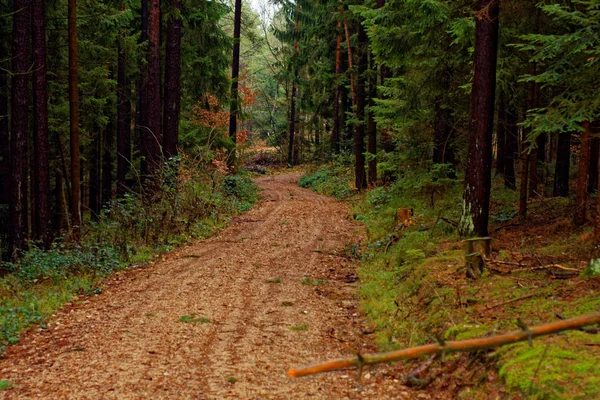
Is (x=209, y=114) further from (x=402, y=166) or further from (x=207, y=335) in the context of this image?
(x=207, y=335)

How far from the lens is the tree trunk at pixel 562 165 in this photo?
13914 mm

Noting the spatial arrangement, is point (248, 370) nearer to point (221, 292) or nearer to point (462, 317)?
point (462, 317)

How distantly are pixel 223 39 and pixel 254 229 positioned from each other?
43.0 ft

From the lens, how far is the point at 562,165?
46.2 ft

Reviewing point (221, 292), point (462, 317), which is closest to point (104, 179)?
point (221, 292)

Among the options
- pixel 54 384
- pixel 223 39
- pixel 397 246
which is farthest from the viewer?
pixel 223 39

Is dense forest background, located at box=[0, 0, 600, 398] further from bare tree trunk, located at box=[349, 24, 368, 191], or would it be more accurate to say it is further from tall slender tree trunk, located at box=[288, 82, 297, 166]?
tall slender tree trunk, located at box=[288, 82, 297, 166]

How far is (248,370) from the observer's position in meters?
5.75

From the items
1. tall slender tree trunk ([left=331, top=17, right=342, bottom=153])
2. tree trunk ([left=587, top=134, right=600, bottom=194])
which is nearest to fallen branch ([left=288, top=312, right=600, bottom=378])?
tree trunk ([left=587, top=134, right=600, bottom=194])

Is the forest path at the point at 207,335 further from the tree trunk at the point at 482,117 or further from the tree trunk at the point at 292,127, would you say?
the tree trunk at the point at 292,127

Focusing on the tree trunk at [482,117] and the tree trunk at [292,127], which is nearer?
the tree trunk at [482,117]

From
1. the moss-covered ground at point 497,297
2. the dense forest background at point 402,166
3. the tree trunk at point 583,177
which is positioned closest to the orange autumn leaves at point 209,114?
the dense forest background at point 402,166

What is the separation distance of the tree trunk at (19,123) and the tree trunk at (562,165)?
50.9 feet

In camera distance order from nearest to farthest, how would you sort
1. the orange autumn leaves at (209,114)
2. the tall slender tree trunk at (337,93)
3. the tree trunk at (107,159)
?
the tree trunk at (107,159) → the orange autumn leaves at (209,114) → the tall slender tree trunk at (337,93)
